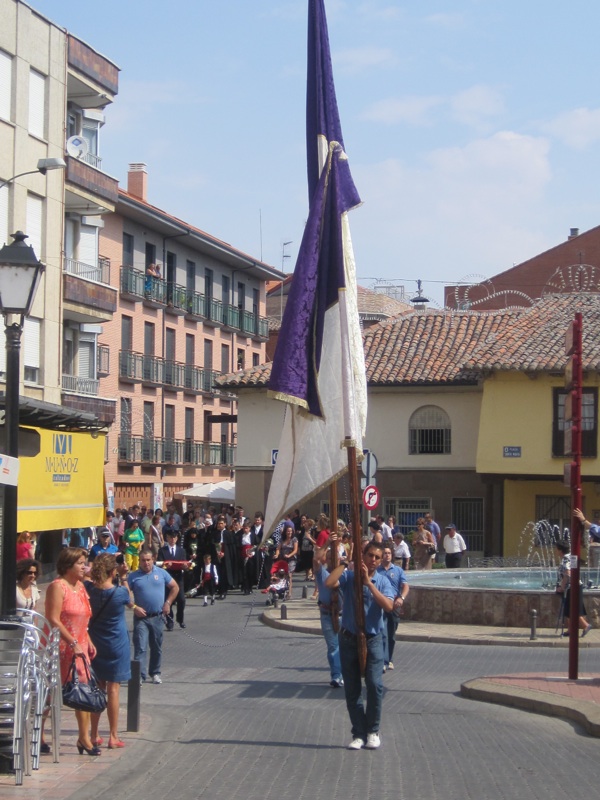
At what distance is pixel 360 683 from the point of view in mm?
10820

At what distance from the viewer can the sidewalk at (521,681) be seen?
13008mm

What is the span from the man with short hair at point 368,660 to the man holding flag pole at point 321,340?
1.15 meters

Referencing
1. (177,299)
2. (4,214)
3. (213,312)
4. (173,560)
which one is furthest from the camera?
(213,312)

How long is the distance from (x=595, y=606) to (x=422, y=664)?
484 cm

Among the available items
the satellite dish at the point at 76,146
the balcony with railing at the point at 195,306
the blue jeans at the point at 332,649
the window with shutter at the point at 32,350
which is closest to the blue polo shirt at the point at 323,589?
the blue jeans at the point at 332,649

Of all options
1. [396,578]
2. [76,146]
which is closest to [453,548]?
[396,578]

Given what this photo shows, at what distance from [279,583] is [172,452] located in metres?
29.6

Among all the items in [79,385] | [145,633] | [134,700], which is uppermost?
[79,385]

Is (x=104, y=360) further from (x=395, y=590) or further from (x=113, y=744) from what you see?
(x=113, y=744)

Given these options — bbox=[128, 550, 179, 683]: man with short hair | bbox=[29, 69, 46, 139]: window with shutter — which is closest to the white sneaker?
bbox=[128, 550, 179, 683]: man with short hair

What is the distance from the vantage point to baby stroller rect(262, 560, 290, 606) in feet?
86.8

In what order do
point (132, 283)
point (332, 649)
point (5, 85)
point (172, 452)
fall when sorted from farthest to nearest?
point (172, 452)
point (132, 283)
point (5, 85)
point (332, 649)

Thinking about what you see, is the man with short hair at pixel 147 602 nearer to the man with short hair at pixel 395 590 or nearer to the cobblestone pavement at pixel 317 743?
the cobblestone pavement at pixel 317 743

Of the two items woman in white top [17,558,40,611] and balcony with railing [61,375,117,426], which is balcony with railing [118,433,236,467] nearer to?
balcony with railing [61,375,117,426]
